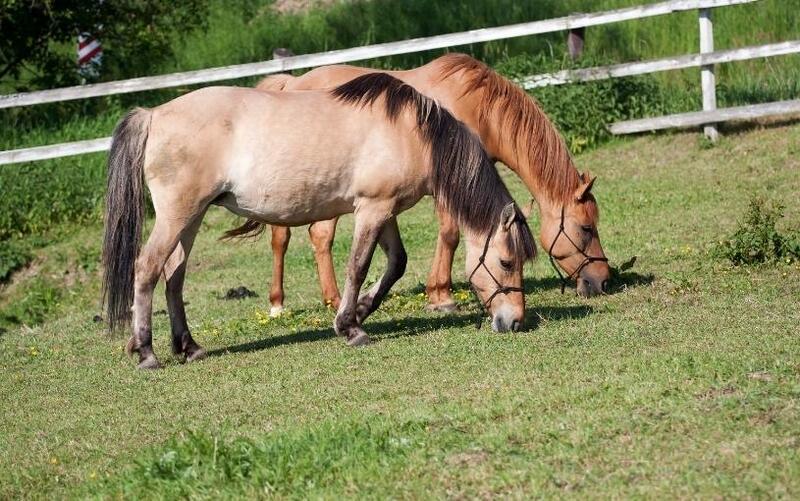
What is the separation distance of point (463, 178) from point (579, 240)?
5.11 feet

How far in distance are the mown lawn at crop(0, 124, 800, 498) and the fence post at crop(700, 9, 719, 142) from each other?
2860 millimetres

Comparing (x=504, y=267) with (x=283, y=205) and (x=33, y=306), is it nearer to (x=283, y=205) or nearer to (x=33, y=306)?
(x=283, y=205)

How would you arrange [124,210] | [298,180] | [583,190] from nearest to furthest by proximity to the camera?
[124,210] < [298,180] < [583,190]

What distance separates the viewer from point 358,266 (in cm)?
837

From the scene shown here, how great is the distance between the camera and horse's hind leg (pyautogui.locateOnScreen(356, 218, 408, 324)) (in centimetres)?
871

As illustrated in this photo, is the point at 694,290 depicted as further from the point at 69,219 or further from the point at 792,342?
the point at 69,219

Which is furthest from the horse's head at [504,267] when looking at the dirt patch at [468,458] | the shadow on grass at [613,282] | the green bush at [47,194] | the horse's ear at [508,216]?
the green bush at [47,194]

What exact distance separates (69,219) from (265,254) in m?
3.10

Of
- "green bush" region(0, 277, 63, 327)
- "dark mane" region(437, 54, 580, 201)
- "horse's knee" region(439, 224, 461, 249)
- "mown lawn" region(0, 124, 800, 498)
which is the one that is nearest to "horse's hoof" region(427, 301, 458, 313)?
"mown lawn" region(0, 124, 800, 498)

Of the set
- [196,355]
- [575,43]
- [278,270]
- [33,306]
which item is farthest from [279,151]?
[575,43]

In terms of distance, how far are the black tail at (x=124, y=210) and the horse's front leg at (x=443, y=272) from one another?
2.60 m

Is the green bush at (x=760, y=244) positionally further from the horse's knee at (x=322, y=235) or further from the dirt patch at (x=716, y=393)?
the dirt patch at (x=716, y=393)

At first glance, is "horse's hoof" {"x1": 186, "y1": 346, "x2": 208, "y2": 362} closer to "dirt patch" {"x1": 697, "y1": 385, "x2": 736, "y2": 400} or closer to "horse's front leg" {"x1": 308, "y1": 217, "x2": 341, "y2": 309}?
"horse's front leg" {"x1": 308, "y1": 217, "x2": 341, "y2": 309}

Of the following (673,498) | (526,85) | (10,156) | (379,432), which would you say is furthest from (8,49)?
(673,498)
